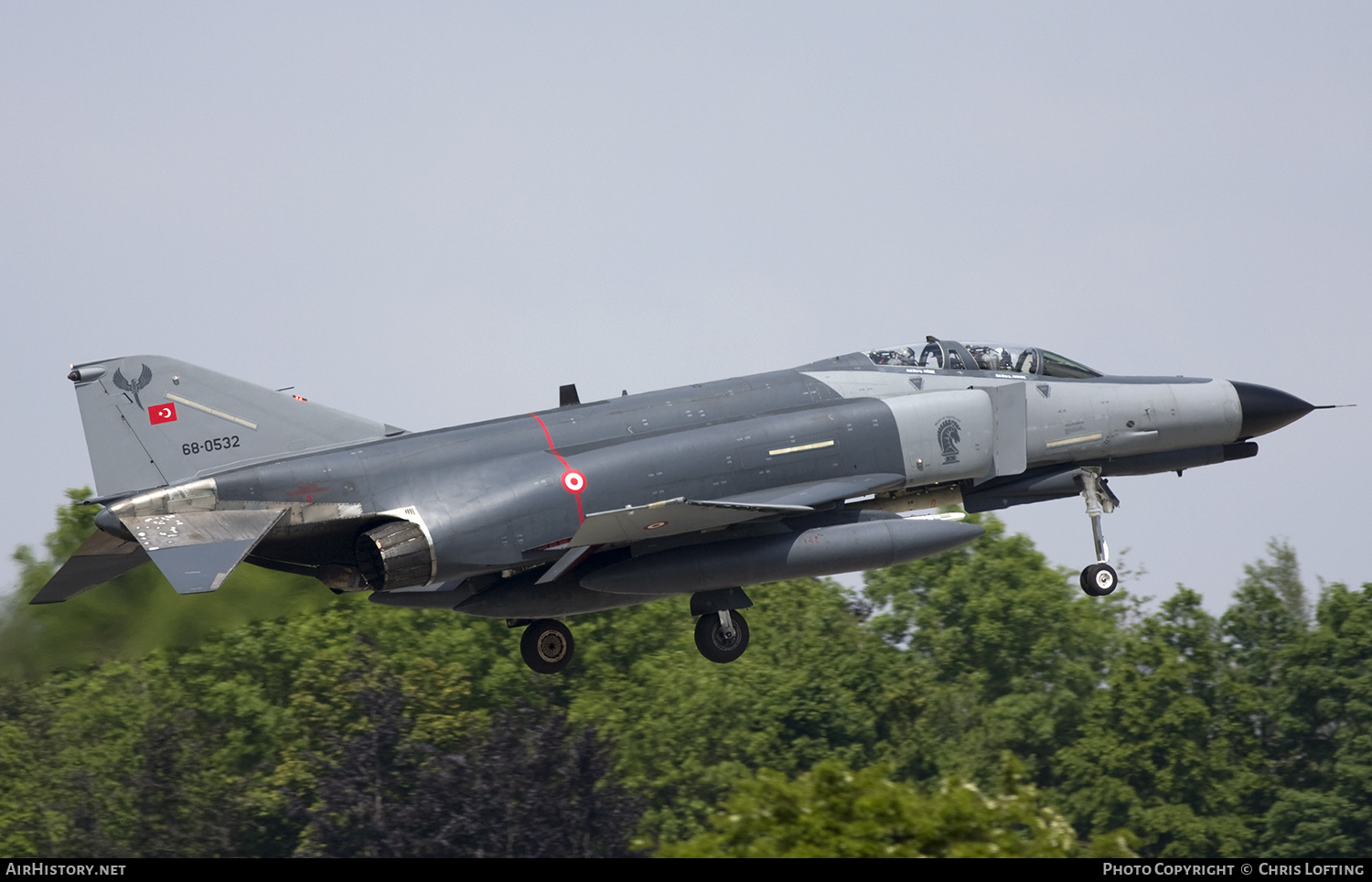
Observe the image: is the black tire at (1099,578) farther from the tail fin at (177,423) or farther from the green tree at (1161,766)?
the green tree at (1161,766)

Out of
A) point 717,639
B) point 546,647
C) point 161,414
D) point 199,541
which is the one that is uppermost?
point 161,414

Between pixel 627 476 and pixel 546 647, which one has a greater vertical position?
pixel 627 476

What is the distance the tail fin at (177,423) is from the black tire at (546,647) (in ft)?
12.3

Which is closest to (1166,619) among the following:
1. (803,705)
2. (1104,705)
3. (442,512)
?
(1104,705)

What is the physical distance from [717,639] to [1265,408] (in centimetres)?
828

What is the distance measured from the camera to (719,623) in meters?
20.8

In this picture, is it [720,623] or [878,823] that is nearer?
[878,823]

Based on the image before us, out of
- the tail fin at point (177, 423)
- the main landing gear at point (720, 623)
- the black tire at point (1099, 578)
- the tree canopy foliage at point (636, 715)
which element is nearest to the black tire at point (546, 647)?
the main landing gear at point (720, 623)

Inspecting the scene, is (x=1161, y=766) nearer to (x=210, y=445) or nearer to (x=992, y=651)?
(x=992, y=651)

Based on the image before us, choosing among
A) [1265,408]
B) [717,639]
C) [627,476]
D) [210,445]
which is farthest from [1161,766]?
[210,445]

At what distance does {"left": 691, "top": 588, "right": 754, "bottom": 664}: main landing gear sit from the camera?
20.8m

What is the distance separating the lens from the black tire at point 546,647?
855 inches

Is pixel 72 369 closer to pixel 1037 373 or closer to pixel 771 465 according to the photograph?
pixel 771 465

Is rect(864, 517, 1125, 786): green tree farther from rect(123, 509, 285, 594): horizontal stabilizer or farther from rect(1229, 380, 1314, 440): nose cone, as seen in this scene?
rect(123, 509, 285, 594): horizontal stabilizer
